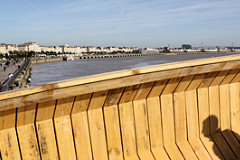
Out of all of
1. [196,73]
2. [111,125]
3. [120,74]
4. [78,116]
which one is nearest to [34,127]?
[78,116]

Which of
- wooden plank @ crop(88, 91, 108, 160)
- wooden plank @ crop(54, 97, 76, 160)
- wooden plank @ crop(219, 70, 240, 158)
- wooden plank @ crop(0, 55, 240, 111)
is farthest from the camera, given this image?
wooden plank @ crop(219, 70, 240, 158)

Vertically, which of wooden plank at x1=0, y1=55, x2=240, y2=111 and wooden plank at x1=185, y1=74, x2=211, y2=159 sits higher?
wooden plank at x1=0, y1=55, x2=240, y2=111

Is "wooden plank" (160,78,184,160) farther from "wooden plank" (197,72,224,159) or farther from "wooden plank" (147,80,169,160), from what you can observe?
"wooden plank" (197,72,224,159)

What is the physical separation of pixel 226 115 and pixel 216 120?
0.20 metres

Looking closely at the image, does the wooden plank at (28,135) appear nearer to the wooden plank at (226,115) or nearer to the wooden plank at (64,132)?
the wooden plank at (64,132)

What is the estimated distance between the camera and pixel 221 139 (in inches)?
Result: 124

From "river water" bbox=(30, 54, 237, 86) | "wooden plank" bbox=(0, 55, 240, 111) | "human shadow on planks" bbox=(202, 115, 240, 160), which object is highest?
"wooden plank" bbox=(0, 55, 240, 111)

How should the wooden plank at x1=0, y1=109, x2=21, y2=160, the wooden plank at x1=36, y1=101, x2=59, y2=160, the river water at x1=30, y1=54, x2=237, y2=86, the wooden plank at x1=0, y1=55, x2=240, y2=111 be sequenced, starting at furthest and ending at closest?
the river water at x1=30, y1=54, x2=237, y2=86, the wooden plank at x1=36, y1=101, x2=59, y2=160, the wooden plank at x1=0, y1=109, x2=21, y2=160, the wooden plank at x1=0, y1=55, x2=240, y2=111

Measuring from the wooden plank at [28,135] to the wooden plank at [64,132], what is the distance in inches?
8.7

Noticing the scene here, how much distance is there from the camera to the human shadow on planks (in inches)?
120

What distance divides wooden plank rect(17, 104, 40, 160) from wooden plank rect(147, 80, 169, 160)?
1323 millimetres

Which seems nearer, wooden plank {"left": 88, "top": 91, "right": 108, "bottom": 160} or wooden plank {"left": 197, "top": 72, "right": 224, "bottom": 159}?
wooden plank {"left": 88, "top": 91, "right": 108, "bottom": 160}

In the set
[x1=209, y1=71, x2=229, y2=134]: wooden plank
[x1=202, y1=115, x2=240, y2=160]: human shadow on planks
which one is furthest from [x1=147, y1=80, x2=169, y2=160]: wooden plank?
[x1=209, y1=71, x2=229, y2=134]: wooden plank

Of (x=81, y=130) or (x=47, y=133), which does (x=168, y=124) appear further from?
(x=47, y=133)
